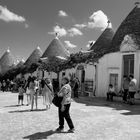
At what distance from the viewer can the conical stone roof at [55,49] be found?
3005 cm

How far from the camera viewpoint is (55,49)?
30625mm

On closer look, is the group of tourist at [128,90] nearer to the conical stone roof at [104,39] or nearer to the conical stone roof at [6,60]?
the conical stone roof at [104,39]

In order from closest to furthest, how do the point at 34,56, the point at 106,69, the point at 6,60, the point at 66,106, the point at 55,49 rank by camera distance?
the point at 66,106, the point at 106,69, the point at 55,49, the point at 34,56, the point at 6,60

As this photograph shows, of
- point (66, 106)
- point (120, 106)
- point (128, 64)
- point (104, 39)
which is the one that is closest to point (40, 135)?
point (66, 106)

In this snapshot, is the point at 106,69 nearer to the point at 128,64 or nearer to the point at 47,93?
the point at 128,64

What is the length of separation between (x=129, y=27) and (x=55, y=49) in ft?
50.0

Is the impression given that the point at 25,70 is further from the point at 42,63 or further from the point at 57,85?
the point at 57,85

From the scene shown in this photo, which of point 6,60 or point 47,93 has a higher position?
point 6,60

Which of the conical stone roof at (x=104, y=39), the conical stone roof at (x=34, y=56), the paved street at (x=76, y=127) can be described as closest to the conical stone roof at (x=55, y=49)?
the conical stone roof at (x=34, y=56)

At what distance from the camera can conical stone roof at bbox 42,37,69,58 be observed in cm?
3005

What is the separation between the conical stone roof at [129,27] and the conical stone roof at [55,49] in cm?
1332

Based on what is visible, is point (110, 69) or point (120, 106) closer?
point (120, 106)

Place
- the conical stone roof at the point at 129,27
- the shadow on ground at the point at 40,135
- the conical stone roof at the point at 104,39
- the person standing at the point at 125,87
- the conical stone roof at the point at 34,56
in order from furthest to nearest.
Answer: the conical stone roof at the point at 34,56 < the conical stone roof at the point at 104,39 < the conical stone roof at the point at 129,27 < the person standing at the point at 125,87 < the shadow on ground at the point at 40,135

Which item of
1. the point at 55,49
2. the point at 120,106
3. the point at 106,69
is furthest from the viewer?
the point at 55,49
